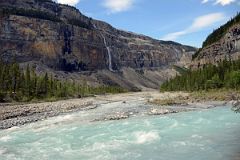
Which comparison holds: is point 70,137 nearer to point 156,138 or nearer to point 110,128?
point 110,128

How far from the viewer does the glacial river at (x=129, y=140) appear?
1253 inches

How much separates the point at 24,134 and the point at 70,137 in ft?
23.7

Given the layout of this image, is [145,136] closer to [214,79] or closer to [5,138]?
[5,138]

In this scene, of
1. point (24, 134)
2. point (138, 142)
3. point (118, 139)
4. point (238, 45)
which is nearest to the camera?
point (138, 142)

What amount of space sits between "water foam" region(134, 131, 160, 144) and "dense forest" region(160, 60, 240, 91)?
82.5 meters

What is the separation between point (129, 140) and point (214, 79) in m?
99.9

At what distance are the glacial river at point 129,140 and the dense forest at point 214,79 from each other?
Result: 70.7 meters

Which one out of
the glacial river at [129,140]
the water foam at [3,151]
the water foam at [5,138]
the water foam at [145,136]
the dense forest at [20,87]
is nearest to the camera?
the glacial river at [129,140]

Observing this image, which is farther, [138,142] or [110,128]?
[110,128]

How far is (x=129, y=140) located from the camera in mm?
39469

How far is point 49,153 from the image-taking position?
3469 cm

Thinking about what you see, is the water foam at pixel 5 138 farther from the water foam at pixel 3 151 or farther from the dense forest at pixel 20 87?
the dense forest at pixel 20 87

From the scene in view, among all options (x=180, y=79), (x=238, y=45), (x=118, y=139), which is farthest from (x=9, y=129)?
(x=238, y=45)

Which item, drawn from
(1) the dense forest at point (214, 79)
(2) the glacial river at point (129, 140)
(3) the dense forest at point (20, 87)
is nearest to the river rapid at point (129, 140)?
(2) the glacial river at point (129, 140)
